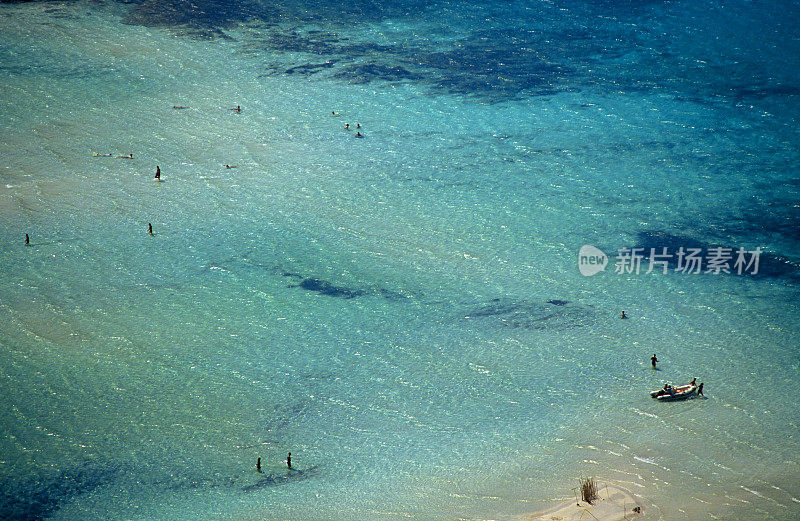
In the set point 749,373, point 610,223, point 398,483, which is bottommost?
point 398,483

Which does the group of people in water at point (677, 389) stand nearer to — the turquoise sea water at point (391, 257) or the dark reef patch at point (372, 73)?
the turquoise sea water at point (391, 257)

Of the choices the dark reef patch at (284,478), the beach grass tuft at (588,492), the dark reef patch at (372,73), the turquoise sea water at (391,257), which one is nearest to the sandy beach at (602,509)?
the beach grass tuft at (588,492)

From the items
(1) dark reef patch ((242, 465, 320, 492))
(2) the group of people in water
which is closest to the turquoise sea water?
(1) dark reef patch ((242, 465, 320, 492))

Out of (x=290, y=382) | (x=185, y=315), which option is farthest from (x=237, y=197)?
(x=290, y=382)

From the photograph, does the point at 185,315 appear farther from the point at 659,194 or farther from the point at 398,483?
the point at 659,194

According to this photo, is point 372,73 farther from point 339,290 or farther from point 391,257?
point 339,290

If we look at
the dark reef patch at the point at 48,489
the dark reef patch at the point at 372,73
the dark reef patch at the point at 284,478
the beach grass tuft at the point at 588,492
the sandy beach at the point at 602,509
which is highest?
the dark reef patch at the point at 372,73
